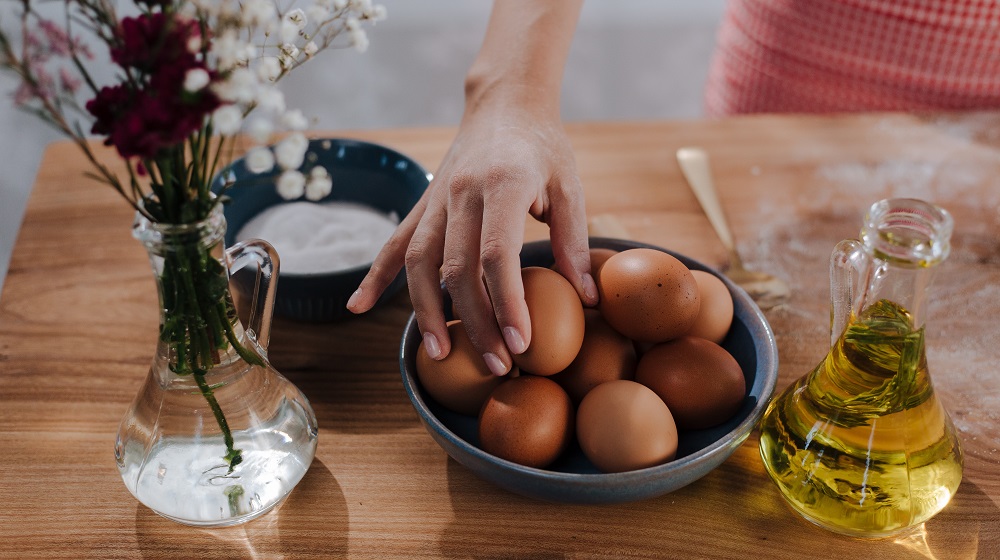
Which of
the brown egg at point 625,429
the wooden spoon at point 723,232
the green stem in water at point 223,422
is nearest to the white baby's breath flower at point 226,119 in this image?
the green stem in water at point 223,422

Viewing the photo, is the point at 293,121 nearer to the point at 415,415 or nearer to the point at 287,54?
the point at 287,54

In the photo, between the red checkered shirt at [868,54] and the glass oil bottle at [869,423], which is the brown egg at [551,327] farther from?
the red checkered shirt at [868,54]

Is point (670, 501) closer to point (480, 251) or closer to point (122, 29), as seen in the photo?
point (480, 251)

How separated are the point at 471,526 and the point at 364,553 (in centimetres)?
8

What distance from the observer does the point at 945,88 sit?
1273 millimetres

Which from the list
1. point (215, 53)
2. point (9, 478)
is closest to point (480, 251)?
point (215, 53)

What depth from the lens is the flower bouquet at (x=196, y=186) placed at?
40 cm

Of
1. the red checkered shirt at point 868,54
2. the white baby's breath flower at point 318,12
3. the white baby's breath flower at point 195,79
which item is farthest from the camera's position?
the red checkered shirt at point 868,54

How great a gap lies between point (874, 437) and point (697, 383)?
0.42ft

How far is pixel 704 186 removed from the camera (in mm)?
1036

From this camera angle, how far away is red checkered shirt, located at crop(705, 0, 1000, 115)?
124 cm

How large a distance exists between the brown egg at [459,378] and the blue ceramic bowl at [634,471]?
0.01m

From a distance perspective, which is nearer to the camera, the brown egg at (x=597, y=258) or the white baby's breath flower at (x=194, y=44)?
the white baby's breath flower at (x=194, y=44)

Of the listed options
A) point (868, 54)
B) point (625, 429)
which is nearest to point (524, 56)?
point (625, 429)
